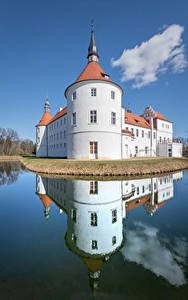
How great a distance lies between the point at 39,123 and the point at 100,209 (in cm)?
4489

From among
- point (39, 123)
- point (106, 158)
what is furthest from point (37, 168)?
point (39, 123)

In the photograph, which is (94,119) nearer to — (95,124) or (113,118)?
(95,124)

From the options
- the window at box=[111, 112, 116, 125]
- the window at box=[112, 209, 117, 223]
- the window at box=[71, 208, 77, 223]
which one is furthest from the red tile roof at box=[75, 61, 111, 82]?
the window at box=[112, 209, 117, 223]

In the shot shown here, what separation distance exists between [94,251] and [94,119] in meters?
17.1

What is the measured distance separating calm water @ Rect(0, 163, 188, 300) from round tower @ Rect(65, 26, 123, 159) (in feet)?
42.4

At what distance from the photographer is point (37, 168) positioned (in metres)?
18.0

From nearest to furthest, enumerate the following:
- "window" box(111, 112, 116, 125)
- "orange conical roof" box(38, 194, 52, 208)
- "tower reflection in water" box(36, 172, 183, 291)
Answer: "tower reflection in water" box(36, 172, 183, 291) < "orange conical roof" box(38, 194, 52, 208) < "window" box(111, 112, 116, 125)

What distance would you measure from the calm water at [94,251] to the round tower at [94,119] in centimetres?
1293

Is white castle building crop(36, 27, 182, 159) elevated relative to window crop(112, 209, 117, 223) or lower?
elevated

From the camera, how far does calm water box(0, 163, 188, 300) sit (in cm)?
212

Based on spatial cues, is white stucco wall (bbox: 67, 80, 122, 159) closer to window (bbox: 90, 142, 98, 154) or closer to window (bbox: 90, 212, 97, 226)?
window (bbox: 90, 142, 98, 154)

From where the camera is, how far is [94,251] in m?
3.02

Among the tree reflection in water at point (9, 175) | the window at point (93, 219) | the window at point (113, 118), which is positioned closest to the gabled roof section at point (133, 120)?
the window at point (113, 118)

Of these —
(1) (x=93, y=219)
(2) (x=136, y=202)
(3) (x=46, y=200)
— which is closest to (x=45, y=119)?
(3) (x=46, y=200)
